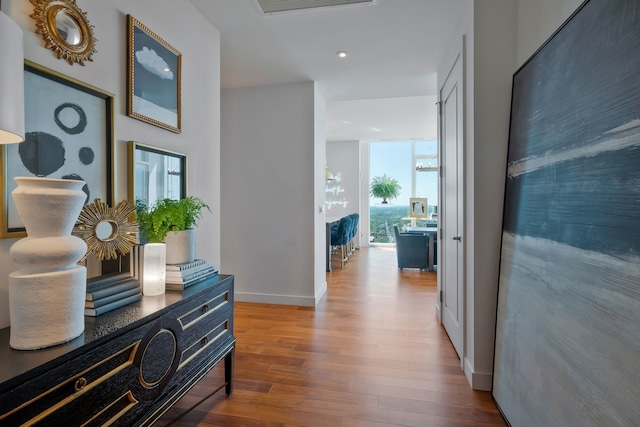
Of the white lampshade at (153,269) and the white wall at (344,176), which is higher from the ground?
the white wall at (344,176)

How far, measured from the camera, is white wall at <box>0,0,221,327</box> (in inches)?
47.9

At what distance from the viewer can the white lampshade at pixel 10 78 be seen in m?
0.79

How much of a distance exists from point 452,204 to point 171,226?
2.19 metres

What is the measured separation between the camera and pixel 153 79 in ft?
5.97

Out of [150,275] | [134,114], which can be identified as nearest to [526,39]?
[134,114]

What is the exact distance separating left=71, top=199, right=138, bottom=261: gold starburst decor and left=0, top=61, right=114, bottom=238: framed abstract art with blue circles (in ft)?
0.45

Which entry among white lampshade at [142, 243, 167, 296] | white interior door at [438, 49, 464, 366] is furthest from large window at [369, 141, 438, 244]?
white lampshade at [142, 243, 167, 296]

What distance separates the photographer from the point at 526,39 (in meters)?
1.84

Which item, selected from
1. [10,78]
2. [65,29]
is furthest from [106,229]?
[65,29]

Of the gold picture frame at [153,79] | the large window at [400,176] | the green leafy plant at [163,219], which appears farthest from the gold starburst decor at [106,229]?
the large window at [400,176]

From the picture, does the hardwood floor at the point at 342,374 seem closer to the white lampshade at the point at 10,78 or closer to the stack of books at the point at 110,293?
the stack of books at the point at 110,293

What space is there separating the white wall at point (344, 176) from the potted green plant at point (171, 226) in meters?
6.91

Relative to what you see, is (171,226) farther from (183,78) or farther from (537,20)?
(537,20)

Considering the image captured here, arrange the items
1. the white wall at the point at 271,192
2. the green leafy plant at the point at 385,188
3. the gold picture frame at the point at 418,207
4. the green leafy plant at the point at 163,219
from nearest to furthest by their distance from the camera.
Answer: the green leafy plant at the point at 163,219
the white wall at the point at 271,192
the gold picture frame at the point at 418,207
the green leafy plant at the point at 385,188
